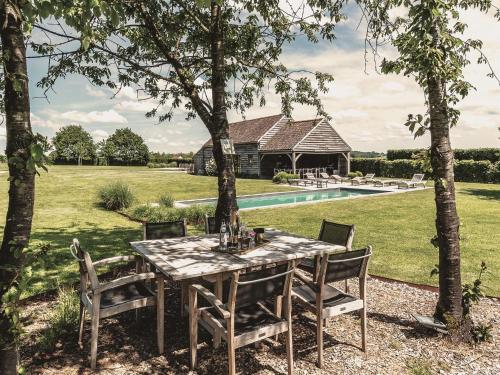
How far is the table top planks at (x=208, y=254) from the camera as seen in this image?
3.62 meters

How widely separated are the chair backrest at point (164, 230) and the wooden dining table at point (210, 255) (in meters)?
0.55

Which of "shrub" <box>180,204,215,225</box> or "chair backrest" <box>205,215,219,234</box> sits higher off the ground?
"chair backrest" <box>205,215,219,234</box>

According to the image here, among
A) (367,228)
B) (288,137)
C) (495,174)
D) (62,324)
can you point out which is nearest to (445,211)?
(62,324)

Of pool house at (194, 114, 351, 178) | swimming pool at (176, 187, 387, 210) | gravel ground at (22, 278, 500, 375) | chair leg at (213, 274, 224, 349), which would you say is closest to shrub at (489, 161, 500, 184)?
swimming pool at (176, 187, 387, 210)

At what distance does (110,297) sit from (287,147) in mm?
26564

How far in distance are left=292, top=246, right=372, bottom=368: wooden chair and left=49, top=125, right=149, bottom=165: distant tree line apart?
7447cm

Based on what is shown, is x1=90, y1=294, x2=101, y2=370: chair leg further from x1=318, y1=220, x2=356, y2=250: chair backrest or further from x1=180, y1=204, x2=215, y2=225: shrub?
x1=180, y1=204, x2=215, y2=225: shrub

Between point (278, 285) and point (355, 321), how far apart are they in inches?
68.9

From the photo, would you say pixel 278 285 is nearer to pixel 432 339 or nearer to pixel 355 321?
pixel 355 321

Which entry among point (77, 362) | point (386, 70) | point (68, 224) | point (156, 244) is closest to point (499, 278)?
point (386, 70)

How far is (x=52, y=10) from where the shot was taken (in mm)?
2086

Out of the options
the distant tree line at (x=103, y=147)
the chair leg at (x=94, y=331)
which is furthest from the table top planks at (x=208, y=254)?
the distant tree line at (x=103, y=147)

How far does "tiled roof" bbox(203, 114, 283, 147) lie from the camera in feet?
111

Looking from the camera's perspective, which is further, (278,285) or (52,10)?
(278,285)
